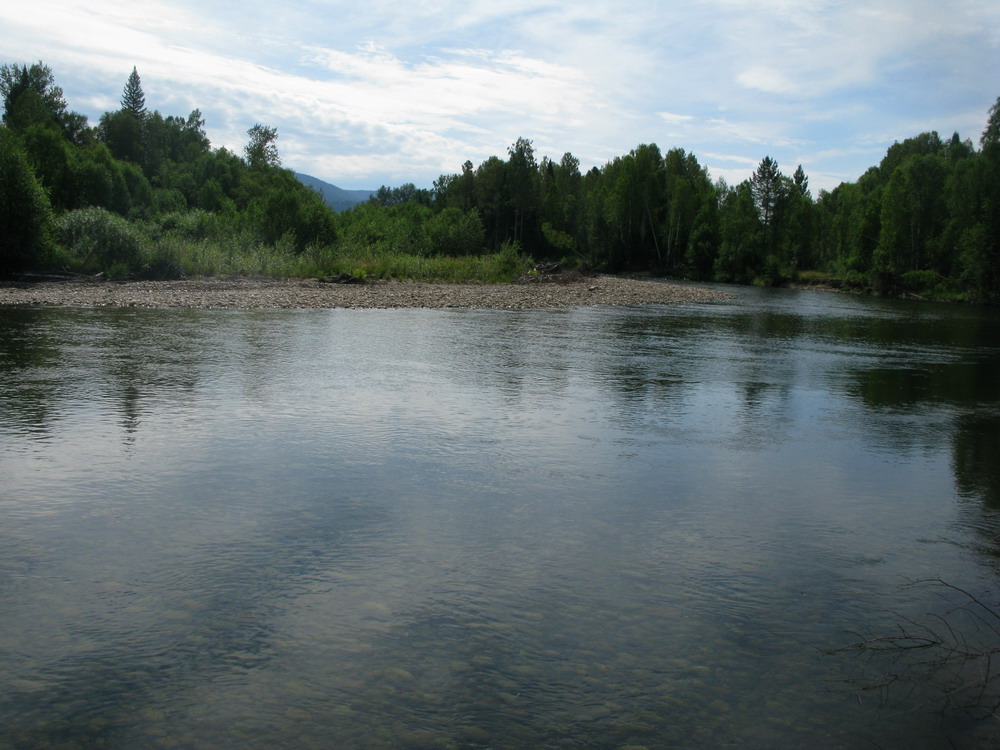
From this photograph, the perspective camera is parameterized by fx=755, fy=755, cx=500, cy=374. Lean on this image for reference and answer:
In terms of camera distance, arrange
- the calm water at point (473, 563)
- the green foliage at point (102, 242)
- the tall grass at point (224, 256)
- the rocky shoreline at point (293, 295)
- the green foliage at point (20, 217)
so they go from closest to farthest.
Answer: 1. the calm water at point (473, 563)
2. the rocky shoreline at point (293, 295)
3. the green foliage at point (20, 217)
4. the green foliage at point (102, 242)
5. the tall grass at point (224, 256)

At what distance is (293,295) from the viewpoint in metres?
35.3

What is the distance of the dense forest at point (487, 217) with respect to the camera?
39.4 m

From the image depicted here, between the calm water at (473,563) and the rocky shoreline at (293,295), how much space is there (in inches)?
641

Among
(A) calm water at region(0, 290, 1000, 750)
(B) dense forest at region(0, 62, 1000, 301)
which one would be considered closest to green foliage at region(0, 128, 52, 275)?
(B) dense forest at region(0, 62, 1000, 301)

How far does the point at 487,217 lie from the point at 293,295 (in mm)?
75970

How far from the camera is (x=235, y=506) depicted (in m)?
7.27

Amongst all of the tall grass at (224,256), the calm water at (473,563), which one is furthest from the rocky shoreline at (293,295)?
the calm water at (473,563)

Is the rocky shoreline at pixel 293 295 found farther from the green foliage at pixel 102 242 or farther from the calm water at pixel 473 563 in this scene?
the calm water at pixel 473 563

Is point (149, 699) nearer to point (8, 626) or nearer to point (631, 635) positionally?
point (8, 626)

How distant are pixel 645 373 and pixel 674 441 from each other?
648cm

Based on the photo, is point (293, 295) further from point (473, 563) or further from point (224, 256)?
point (473, 563)

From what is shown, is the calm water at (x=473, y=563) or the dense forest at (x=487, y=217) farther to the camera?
the dense forest at (x=487, y=217)

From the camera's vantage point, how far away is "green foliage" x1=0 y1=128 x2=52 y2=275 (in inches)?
1329

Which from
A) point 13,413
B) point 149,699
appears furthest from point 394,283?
point 149,699
